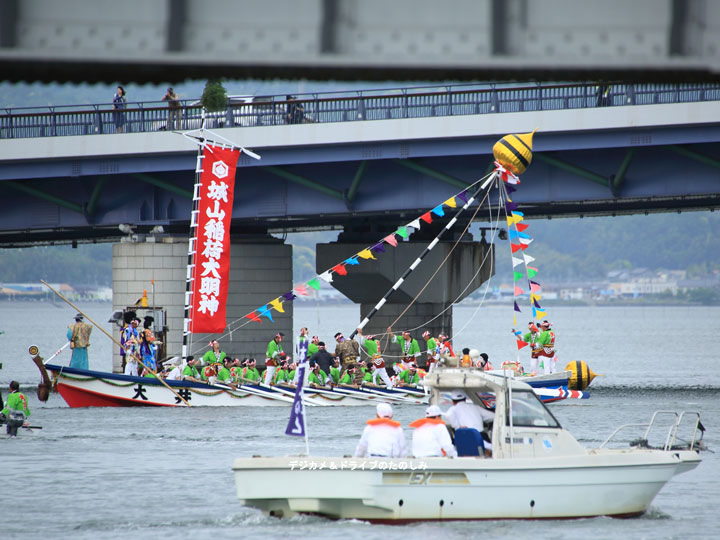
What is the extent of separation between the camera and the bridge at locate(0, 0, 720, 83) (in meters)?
10.4

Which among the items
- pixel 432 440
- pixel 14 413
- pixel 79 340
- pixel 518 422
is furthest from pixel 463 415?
pixel 79 340

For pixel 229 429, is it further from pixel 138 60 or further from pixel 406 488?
pixel 138 60

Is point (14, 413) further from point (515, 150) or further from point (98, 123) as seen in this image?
point (515, 150)

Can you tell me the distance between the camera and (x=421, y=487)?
58.5 ft

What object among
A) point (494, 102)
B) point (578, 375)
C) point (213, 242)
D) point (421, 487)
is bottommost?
point (421, 487)

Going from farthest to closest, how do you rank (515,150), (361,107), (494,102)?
(361,107) < (494,102) < (515,150)

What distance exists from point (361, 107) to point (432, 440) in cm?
2307

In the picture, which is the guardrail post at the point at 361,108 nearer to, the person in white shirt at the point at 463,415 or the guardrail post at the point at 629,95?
the guardrail post at the point at 629,95

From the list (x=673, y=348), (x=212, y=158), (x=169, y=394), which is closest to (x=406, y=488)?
(x=169, y=394)

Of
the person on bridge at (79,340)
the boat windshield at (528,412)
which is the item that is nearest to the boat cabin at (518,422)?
the boat windshield at (528,412)

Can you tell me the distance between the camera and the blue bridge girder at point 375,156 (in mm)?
36781

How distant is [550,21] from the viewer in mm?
10586

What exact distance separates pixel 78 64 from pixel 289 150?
97.0ft

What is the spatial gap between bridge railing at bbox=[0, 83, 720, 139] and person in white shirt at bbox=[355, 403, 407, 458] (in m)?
20.4
